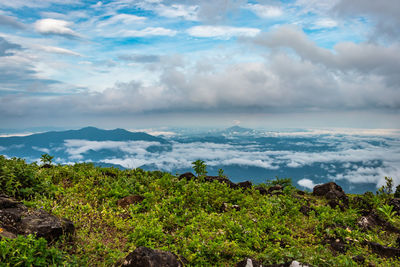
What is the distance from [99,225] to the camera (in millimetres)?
9828

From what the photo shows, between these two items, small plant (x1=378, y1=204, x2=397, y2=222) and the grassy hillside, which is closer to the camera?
the grassy hillside

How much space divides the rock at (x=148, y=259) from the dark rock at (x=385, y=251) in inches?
309

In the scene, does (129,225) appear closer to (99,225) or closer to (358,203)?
(99,225)

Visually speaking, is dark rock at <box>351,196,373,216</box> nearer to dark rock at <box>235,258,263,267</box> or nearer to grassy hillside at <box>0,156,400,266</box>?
grassy hillside at <box>0,156,400,266</box>

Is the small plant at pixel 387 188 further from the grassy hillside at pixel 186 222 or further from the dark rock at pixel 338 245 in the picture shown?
the dark rock at pixel 338 245

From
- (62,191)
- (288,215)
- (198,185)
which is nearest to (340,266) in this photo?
(288,215)

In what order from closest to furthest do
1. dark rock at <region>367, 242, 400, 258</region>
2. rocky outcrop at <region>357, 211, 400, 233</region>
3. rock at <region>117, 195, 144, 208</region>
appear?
dark rock at <region>367, 242, 400, 258</region>
rocky outcrop at <region>357, 211, 400, 233</region>
rock at <region>117, 195, 144, 208</region>

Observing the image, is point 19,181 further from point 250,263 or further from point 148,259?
point 250,263

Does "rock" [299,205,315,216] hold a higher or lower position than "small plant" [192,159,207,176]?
lower

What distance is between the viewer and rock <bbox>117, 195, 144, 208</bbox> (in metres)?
12.3

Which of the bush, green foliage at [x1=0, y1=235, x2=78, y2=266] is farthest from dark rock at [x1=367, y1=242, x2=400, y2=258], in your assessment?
the bush

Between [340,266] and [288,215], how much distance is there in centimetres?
578

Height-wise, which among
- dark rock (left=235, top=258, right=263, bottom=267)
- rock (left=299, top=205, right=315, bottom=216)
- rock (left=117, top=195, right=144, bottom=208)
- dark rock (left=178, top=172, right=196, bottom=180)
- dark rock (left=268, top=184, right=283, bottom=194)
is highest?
dark rock (left=178, top=172, right=196, bottom=180)

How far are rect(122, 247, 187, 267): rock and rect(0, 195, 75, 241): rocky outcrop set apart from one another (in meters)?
2.61
